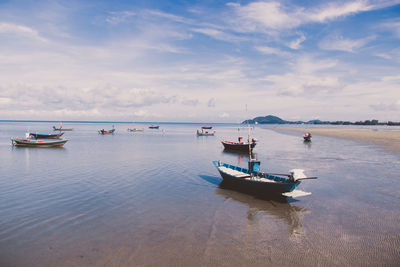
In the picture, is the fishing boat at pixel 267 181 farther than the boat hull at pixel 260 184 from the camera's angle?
No

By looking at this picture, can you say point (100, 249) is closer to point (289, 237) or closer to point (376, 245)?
point (289, 237)

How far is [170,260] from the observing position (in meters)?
8.88

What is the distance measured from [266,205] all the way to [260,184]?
150 centimetres

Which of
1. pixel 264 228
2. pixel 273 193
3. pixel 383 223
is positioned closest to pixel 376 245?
pixel 383 223

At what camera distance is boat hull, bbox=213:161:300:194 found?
1471cm

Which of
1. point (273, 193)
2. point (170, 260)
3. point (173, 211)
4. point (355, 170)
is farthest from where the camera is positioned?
point (355, 170)

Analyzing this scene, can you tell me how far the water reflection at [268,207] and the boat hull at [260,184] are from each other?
52 cm

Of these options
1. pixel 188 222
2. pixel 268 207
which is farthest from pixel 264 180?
pixel 188 222

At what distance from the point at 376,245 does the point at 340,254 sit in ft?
6.15

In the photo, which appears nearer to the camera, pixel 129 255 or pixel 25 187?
pixel 129 255

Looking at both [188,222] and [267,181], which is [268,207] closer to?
[267,181]

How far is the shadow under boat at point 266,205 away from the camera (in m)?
12.4

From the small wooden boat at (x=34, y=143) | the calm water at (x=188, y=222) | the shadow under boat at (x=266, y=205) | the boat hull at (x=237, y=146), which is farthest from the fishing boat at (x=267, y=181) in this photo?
the small wooden boat at (x=34, y=143)

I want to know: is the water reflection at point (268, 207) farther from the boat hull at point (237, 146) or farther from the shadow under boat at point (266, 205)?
the boat hull at point (237, 146)
